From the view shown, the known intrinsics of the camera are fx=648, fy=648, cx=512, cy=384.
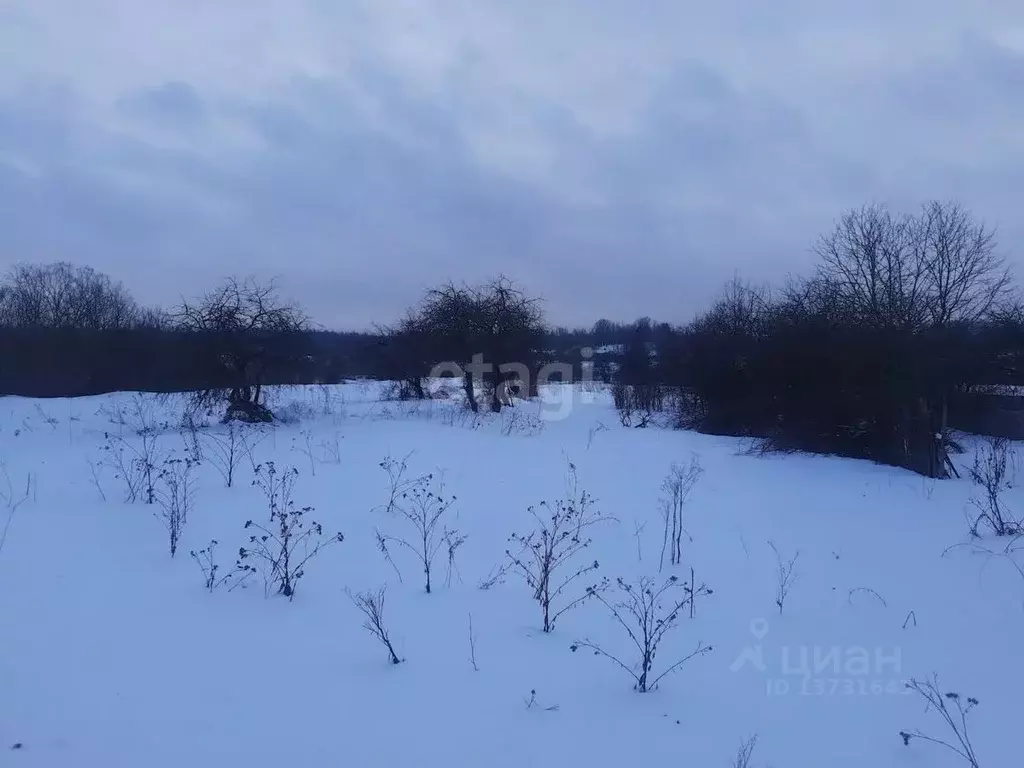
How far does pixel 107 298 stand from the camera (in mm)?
33969

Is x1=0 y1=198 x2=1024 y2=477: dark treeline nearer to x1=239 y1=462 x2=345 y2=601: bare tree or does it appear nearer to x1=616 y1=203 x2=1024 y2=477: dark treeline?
x1=616 y1=203 x2=1024 y2=477: dark treeline

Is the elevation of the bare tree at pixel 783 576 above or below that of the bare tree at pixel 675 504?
below

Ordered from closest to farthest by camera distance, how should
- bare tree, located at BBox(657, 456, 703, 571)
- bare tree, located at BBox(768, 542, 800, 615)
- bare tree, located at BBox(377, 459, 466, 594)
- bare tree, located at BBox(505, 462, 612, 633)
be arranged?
bare tree, located at BBox(505, 462, 612, 633) → bare tree, located at BBox(768, 542, 800, 615) → bare tree, located at BBox(377, 459, 466, 594) → bare tree, located at BBox(657, 456, 703, 571)

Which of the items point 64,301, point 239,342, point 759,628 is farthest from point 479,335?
point 64,301

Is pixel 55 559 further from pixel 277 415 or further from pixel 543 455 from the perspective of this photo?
pixel 277 415

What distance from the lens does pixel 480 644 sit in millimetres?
3271

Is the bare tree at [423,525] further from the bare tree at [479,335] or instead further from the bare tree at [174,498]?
the bare tree at [479,335]

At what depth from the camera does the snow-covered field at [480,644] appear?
2447mm

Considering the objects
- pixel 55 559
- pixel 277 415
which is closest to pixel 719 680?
pixel 55 559


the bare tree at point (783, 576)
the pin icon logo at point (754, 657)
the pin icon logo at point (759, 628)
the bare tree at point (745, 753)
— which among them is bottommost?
the bare tree at point (745, 753)

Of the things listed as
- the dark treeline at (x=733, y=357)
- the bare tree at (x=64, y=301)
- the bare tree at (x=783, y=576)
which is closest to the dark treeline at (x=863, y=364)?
the dark treeline at (x=733, y=357)

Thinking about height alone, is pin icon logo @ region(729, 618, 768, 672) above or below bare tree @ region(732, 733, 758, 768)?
above

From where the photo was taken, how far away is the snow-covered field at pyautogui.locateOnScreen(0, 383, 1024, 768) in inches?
96.3

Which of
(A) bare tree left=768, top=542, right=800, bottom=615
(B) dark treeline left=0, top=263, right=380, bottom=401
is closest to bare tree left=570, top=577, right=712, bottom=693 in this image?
(A) bare tree left=768, top=542, right=800, bottom=615
